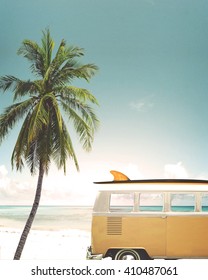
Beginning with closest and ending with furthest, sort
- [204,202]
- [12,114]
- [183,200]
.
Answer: [204,202] < [183,200] < [12,114]

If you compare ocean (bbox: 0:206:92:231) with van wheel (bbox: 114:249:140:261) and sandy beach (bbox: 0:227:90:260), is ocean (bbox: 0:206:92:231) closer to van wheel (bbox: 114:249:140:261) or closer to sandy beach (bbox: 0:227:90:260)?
sandy beach (bbox: 0:227:90:260)

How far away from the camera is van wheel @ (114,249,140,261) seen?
7168 mm

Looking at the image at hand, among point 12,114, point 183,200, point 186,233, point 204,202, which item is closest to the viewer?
point 186,233

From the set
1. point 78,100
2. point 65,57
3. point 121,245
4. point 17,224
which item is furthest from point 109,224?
point 17,224

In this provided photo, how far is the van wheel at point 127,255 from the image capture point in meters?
7.17

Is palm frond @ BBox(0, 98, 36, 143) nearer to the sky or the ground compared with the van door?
nearer to the sky

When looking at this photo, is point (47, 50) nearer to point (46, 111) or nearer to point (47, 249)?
point (46, 111)

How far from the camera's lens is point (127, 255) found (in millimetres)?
7215

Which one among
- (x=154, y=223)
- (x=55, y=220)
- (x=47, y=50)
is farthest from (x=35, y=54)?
(x=55, y=220)

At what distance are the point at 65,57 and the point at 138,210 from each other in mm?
6460

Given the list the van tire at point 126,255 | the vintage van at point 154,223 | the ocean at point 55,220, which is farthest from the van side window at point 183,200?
the ocean at point 55,220

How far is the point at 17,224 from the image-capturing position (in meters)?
42.6

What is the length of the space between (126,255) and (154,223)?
31.9 inches

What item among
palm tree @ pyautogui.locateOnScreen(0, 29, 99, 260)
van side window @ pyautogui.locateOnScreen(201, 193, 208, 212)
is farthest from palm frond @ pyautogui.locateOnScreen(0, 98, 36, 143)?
van side window @ pyautogui.locateOnScreen(201, 193, 208, 212)
